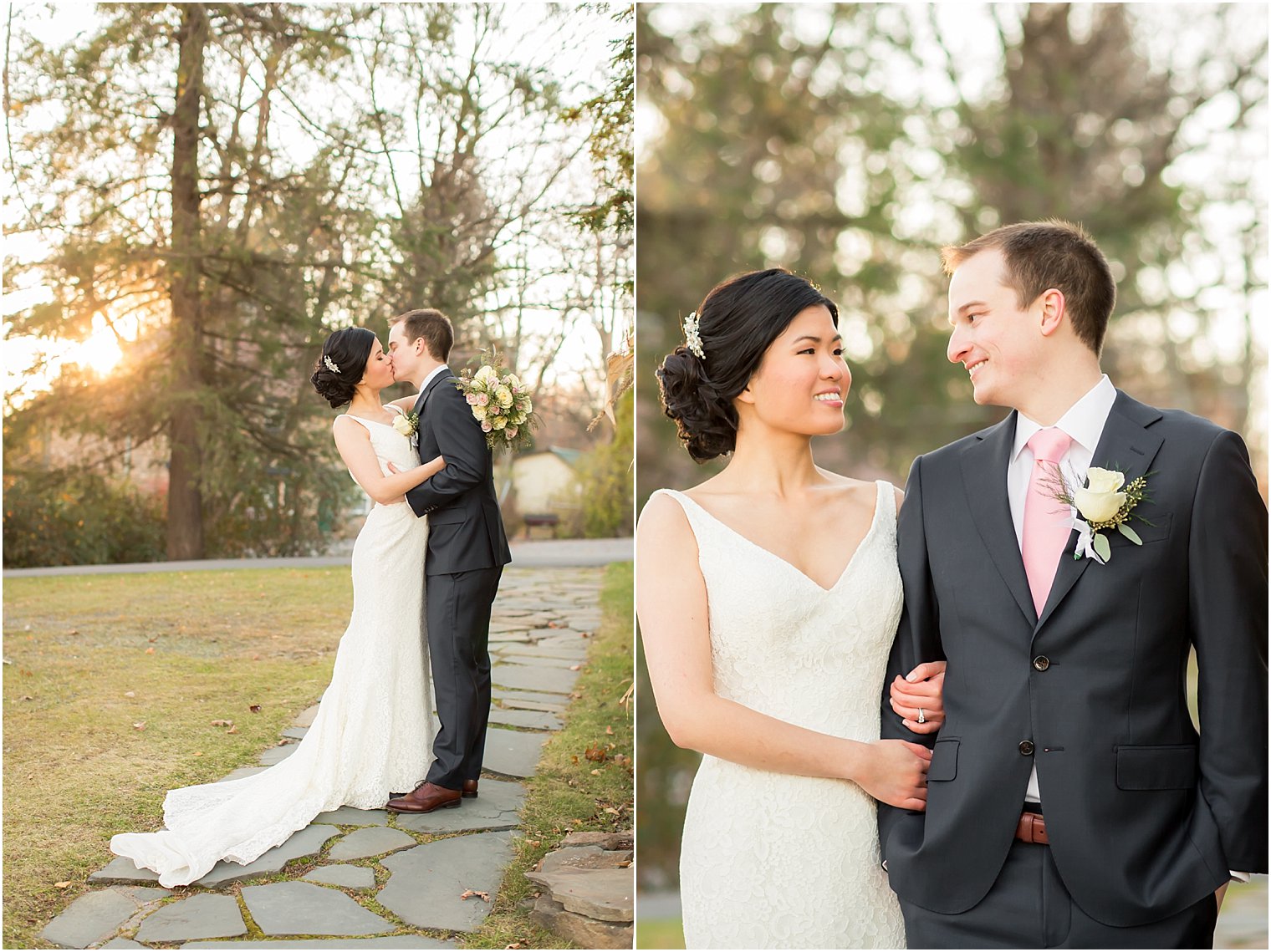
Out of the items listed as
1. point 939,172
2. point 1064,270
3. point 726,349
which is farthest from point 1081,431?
point 939,172

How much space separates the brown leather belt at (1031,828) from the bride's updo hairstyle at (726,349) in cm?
82

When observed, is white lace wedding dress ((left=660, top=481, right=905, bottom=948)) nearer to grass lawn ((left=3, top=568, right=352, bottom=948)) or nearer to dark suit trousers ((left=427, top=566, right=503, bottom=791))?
dark suit trousers ((left=427, top=566, right=503, bottom=791))

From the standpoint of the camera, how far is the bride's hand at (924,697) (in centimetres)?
168

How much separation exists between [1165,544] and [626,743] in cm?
151

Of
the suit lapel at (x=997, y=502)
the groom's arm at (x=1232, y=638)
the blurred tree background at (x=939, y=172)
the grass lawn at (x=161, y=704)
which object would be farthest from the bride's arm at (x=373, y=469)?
the blurred tree background at (x=939, y=172)

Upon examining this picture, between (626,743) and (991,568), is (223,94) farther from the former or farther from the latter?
(991,568)

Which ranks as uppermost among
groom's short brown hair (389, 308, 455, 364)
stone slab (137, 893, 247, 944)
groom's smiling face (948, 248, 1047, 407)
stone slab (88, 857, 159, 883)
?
groom's short brown hair (389, 308, 455, 364)

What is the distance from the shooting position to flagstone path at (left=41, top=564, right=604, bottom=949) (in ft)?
7.60

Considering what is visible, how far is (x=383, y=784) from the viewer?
2494mm

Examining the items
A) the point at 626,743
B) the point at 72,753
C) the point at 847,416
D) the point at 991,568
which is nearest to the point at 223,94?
the point at 72,753

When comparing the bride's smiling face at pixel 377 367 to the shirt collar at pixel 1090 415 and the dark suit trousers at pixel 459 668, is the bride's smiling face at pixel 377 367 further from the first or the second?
the shirt collar at pixel 1090 415

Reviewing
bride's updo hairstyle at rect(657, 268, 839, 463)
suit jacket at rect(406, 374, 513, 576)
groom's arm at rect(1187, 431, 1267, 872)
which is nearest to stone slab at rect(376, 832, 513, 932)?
suit jacket at rect(406, 374, 513, 576)

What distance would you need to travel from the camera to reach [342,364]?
2.51 metres

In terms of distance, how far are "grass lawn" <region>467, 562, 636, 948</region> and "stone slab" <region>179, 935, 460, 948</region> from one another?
122 millimetres
